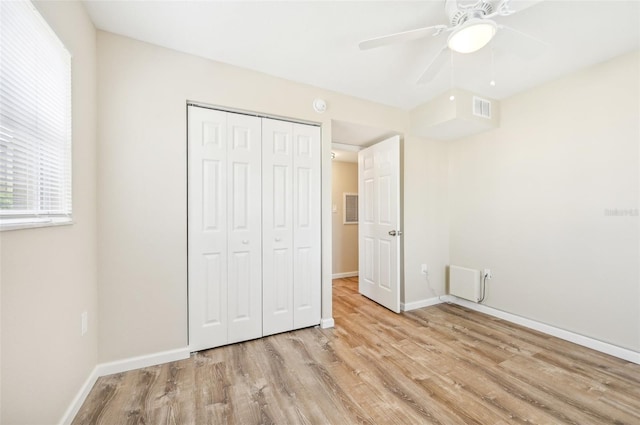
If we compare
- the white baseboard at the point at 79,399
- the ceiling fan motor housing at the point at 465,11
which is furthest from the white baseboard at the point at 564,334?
the white baseboard at the point at 79,399

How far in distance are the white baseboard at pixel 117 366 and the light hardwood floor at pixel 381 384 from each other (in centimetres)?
4

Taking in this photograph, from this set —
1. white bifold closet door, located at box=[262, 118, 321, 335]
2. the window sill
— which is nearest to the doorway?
white bifold closet door, located at box=[262, 118, 321, 335]

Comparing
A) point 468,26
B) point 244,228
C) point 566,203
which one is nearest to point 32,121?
point 244,228

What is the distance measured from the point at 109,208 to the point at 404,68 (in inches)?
107

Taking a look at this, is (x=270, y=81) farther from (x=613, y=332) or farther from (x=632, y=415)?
(x=613, y=332)

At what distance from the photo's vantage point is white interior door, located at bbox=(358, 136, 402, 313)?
3000 mm

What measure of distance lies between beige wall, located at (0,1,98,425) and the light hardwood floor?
1.25 feet

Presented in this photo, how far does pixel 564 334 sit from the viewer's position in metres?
2.38

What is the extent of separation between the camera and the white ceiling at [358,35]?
161 cm

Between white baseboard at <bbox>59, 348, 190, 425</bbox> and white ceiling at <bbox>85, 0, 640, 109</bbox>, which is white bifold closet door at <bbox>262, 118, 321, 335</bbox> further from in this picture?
white baseboard at <bbox>59, 348, 190, 425</bbox>

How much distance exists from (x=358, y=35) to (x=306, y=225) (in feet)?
5.57

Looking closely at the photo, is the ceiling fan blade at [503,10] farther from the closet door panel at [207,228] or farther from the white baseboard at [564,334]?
the white baseboard at [564,334]

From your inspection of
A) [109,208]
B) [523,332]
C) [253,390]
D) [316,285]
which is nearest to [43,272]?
[109,208]

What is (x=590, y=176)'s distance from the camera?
2242 mm
